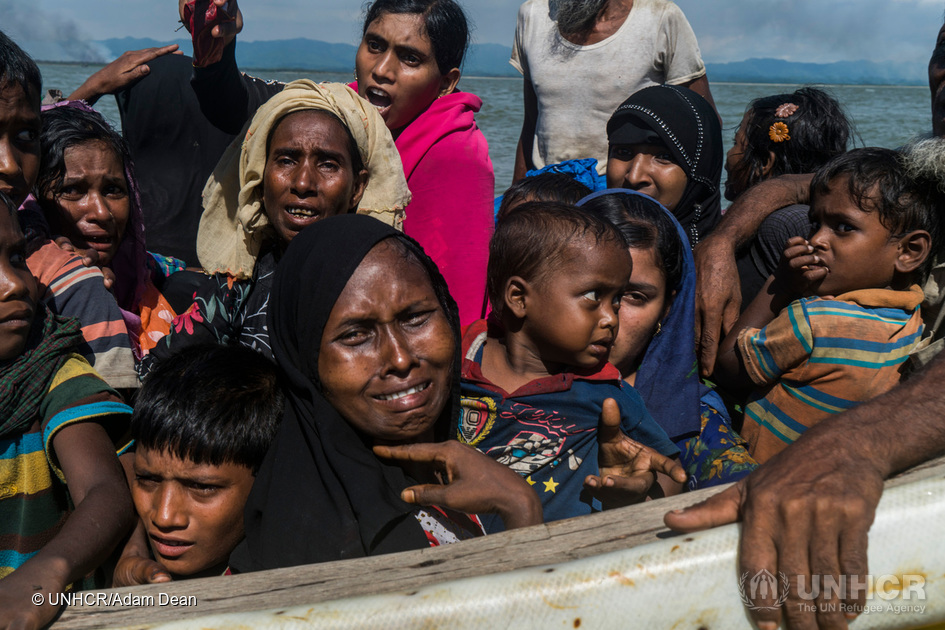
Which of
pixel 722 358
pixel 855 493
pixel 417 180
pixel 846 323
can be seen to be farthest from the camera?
pixel 417 180

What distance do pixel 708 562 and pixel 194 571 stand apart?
134 centimetres

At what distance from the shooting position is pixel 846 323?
258 cm

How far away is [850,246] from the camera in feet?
8.90

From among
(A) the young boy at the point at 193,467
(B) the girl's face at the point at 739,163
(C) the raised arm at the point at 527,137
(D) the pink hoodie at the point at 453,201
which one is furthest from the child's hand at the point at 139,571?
(C) the raised arm at the point at 527,137

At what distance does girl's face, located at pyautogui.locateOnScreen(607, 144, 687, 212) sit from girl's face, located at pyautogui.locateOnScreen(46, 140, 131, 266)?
7.43 feet

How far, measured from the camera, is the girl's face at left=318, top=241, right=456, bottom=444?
1.87 m

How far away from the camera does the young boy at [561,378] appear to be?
88.7 inches

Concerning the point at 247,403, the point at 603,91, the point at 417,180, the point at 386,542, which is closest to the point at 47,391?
the point at 247,403

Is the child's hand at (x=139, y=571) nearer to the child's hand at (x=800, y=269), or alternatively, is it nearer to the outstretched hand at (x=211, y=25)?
the outstretched hand at (x=211, y=25)

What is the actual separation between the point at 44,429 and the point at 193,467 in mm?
398

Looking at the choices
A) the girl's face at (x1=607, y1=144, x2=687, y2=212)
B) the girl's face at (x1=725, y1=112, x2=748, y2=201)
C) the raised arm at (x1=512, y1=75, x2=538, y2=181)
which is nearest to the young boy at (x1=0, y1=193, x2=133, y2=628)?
the girl's face at (x1=607, y1=144, x2=687, y2=212)

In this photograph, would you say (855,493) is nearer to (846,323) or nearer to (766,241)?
(846,323)

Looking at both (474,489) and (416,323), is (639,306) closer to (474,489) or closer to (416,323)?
(416,323)

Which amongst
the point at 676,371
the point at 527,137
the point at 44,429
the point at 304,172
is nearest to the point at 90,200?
the point at 304,172
